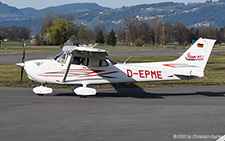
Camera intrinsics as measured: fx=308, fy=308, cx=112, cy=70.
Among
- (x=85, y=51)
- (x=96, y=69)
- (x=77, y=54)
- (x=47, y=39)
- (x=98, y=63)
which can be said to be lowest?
(x=47, y=39)

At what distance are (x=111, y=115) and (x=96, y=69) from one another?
3.86 m

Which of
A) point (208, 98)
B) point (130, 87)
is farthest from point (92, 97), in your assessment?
point (208, 98)

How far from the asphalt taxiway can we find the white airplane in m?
0.75

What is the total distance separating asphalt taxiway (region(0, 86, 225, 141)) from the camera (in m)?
7.73

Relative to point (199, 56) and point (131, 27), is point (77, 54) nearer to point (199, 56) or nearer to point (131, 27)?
point (199, 56)

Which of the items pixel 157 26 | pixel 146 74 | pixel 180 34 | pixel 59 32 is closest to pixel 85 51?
pixel 146 74

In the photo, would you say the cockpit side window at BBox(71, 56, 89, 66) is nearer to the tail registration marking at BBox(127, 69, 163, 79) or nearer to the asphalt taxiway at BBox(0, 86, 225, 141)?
the asphalt taxiway at BBox(0, 86, 225, 141)

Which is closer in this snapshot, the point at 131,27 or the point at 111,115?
the point at 111,115

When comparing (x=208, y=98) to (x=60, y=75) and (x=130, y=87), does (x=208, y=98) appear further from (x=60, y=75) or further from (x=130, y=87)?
(x=60, y=75)

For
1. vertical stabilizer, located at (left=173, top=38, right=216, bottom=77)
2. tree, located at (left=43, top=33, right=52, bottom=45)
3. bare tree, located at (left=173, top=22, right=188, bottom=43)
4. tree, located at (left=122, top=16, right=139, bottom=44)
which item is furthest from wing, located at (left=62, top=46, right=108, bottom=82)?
bare tree, located at (left=173, top=22, right=188, bottom=43)

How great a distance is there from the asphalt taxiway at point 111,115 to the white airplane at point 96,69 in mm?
747

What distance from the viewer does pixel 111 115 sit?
9852 mm

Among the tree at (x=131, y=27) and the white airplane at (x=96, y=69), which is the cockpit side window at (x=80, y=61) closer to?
the white airplane at (x=96, y=69)

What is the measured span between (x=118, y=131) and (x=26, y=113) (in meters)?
3.46
